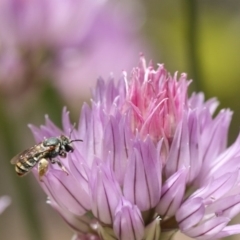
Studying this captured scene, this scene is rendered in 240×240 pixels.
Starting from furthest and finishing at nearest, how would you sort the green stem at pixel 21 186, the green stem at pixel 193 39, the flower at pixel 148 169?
the green stem at pixel 21 186
the green stem at pixel 193 39
the flower at pixel 148 169

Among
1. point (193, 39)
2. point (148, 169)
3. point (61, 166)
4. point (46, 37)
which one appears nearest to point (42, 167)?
point (61, 166)

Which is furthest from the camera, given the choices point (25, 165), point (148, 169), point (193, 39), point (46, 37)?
point (46, 37)

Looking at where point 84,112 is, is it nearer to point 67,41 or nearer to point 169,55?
point 67,41

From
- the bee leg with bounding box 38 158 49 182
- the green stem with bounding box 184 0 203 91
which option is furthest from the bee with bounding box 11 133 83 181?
the green stem with bounding box 184 0 203 91

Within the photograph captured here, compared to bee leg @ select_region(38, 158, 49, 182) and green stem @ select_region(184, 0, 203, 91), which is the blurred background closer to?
green stem @ select_region(184, 0, 203, 91)

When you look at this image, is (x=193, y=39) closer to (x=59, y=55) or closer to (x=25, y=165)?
(x=59, y=55)

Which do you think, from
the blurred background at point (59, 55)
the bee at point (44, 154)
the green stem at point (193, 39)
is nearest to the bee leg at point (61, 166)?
the bee at point (44, 154)

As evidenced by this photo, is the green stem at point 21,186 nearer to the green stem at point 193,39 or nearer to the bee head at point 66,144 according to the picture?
the green stem at point 193,39
